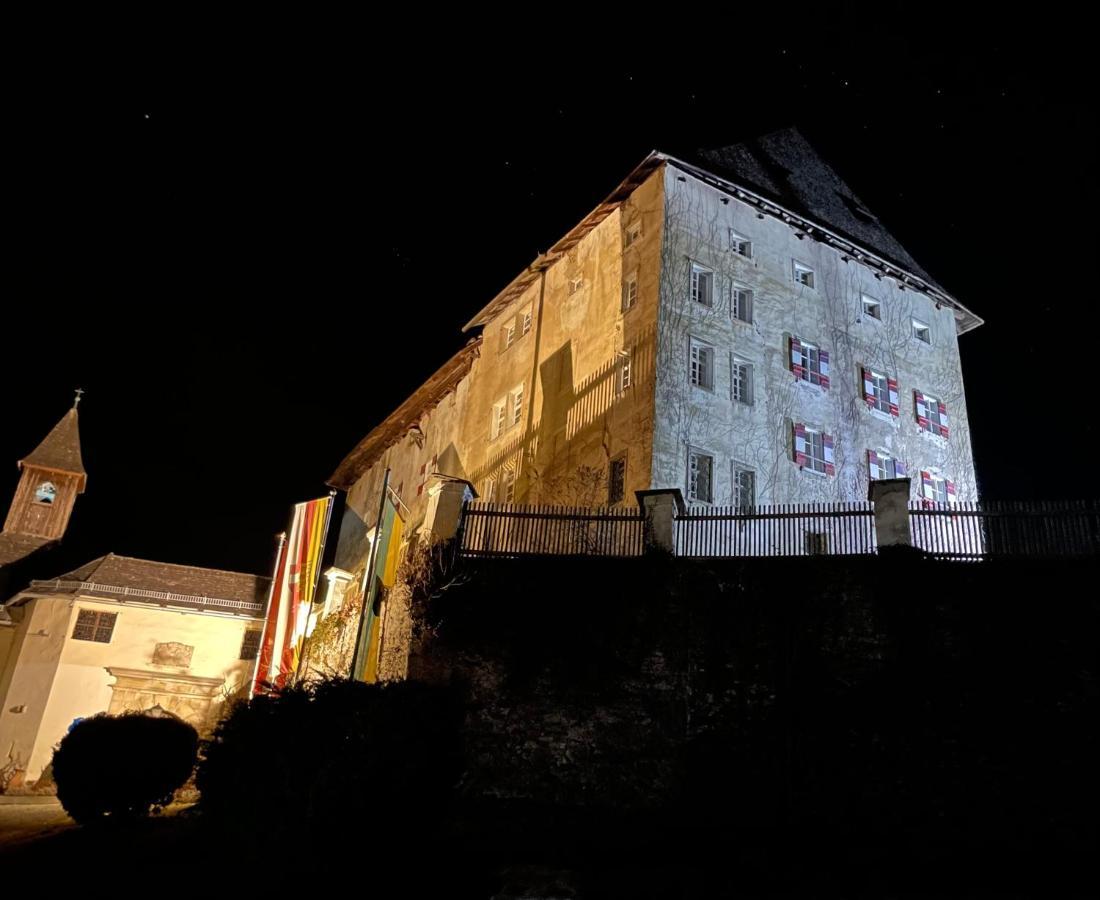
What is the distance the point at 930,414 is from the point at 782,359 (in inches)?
226

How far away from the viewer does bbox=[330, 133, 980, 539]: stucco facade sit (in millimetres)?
22031

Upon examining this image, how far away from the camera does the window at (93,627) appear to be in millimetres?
32797

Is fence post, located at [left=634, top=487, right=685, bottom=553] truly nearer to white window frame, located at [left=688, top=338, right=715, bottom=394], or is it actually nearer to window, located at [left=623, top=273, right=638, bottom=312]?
white window frame, located at [left=688, top=338, right=715, bottom=394]

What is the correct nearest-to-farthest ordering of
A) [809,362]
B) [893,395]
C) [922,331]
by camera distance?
1. [809,362]
2. [893,395]
3. [922,331]

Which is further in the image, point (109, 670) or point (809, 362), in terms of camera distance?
point (109, 670)

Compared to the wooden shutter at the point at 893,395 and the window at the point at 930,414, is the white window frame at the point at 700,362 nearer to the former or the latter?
the wooden shutter at the point at 893,395

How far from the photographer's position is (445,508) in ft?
53.7

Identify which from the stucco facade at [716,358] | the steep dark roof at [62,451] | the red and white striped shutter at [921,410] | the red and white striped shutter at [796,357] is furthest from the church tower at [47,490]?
the red and white striped shutter at [921,410]

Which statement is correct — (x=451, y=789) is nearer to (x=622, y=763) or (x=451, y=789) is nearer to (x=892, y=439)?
(x=622, y=763)

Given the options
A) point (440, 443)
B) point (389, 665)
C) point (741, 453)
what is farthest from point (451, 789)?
point (440, 443)

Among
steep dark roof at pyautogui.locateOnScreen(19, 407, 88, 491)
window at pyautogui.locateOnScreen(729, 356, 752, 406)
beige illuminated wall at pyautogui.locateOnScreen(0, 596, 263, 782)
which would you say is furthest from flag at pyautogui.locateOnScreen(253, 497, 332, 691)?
steep dark roof at pyautogui.locateOnScreen(19, 407, 88, 491)

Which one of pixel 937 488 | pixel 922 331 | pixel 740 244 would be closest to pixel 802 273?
pixel 740 244

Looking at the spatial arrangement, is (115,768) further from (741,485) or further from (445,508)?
(741,485)

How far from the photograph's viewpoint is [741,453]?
72.3ft
